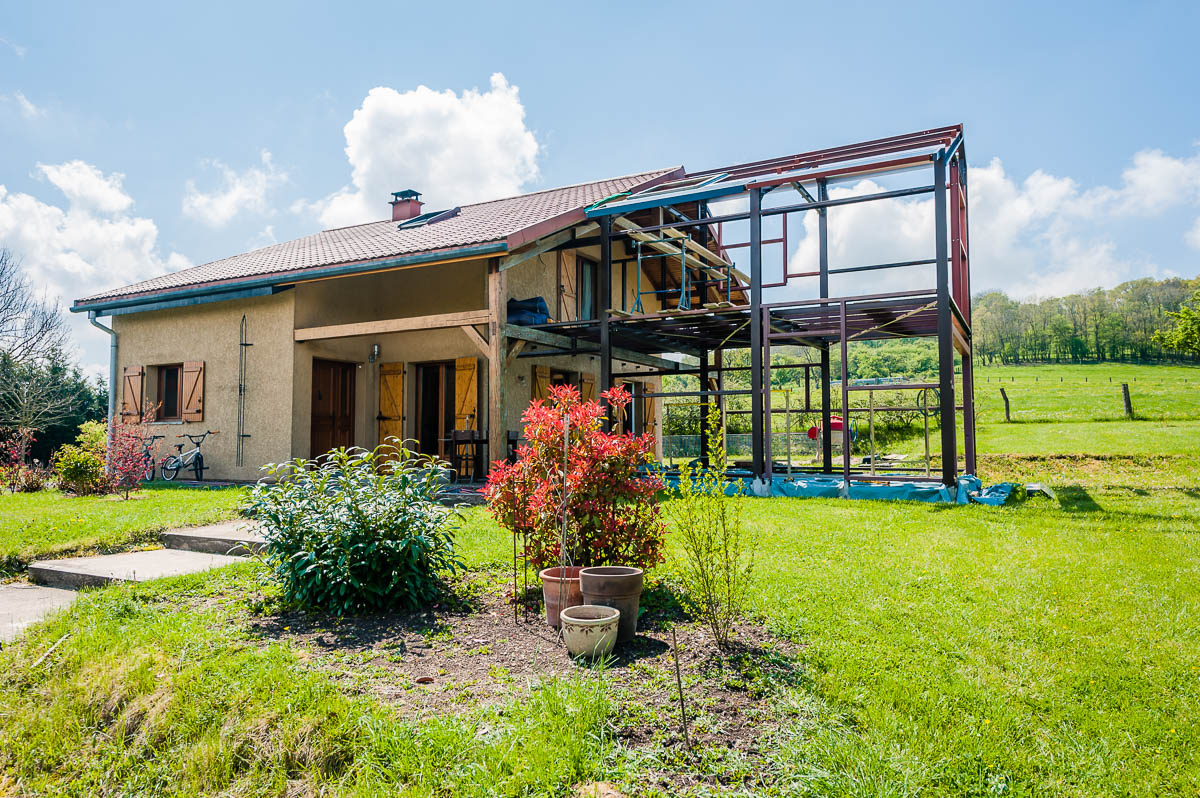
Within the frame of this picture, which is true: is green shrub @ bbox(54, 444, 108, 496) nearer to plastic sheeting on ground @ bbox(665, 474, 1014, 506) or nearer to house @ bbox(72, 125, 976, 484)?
house @ bbox(72, 125, 976, 484)

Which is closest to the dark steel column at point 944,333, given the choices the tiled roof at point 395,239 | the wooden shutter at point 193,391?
the tiled roof at point 395,239

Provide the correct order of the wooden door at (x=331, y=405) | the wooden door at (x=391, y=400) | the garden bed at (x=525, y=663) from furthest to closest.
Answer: the wooden door at (x=391, y=400), the wooden door at (x=331, y=405), the garden bed at (x=525, y=663)

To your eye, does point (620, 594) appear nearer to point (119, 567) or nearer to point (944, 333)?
point (119, 567)

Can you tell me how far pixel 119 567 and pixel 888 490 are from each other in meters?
8.47

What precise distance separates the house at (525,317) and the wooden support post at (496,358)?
31mm

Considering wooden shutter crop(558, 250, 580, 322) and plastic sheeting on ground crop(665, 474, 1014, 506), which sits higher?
wooden shutter crop(558, 250, 580, 322)

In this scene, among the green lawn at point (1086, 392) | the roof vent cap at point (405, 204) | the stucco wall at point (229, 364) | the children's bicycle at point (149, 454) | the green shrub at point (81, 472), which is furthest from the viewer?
the green lawn at point (1086, 392)

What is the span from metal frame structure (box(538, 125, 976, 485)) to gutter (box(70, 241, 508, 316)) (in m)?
2.05

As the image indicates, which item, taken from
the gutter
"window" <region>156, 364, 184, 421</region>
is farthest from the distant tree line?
"window" <region>156, 364, 184, 421</region>

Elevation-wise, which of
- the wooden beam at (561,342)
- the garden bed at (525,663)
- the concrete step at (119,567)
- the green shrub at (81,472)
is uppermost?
the wooden beam at (561,342)

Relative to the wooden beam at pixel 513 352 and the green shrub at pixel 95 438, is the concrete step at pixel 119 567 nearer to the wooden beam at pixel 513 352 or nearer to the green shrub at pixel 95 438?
the wooden beam at pixel 513 352

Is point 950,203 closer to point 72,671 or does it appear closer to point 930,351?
point 72,671

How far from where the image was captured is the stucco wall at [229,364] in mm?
11703

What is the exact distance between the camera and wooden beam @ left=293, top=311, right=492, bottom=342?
10.0 m
